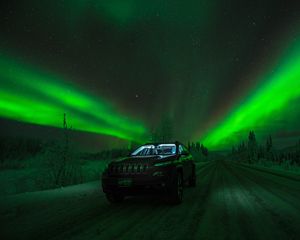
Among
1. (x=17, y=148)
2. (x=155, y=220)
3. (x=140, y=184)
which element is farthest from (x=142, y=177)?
(x=17, y=148)

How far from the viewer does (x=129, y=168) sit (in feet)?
23.4

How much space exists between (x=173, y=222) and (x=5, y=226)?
11.2 feet

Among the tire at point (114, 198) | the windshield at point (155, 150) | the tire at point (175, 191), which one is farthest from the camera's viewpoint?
the windshield at point (155, 150)

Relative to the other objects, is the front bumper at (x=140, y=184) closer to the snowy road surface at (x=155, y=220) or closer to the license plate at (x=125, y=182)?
the license plate at (x=125, y=182)

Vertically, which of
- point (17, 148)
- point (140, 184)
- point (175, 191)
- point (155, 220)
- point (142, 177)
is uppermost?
point (17, 148)

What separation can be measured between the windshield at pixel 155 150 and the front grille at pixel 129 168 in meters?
2.10

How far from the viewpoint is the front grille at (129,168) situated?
7018mm

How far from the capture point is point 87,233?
4621 millimetres

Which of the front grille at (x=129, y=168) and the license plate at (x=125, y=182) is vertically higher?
the front grille at (x=129, y=168)

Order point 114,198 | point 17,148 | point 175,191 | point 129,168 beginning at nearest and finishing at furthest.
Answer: point 129,168 → point 175,191 → point 114,198 → point 17,148

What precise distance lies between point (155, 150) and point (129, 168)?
2692 millimetres

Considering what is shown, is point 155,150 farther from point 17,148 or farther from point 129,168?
point 17,148

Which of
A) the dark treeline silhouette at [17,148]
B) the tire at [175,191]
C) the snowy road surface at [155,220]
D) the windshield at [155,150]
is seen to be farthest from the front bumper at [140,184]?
the dark treeline silhouette at [17,148]

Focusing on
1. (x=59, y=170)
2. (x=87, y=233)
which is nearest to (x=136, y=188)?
(x=87, y=233)
